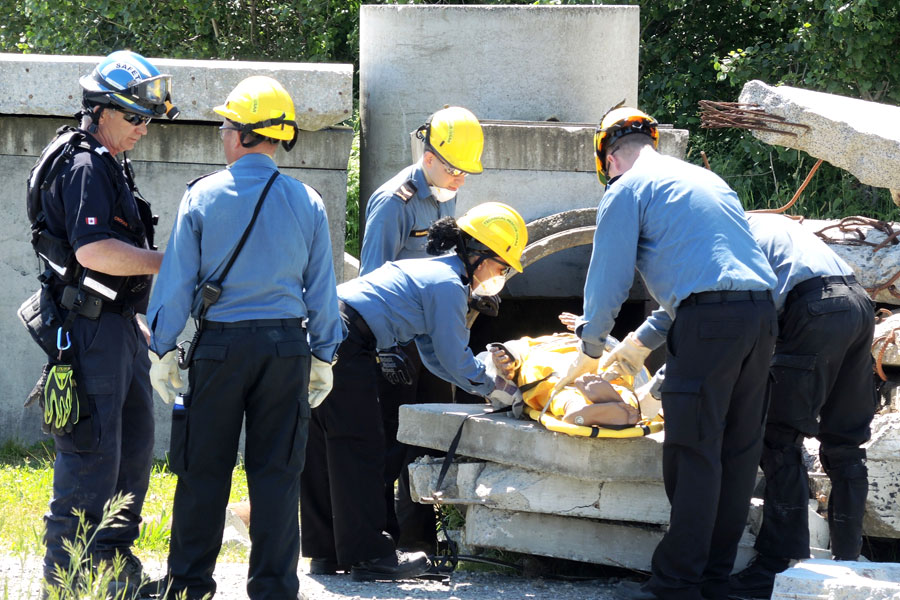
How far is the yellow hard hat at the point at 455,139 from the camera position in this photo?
18.7 feet

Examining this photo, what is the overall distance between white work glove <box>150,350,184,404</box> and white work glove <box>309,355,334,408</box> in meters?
0.49

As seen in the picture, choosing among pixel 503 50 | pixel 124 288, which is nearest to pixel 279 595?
pixel 124 288

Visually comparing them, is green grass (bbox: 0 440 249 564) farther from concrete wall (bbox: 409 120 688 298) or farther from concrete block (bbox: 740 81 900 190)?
concrete block (bbox: 740 81 900 190)

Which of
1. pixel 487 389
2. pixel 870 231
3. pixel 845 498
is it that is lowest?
pixel 845 498

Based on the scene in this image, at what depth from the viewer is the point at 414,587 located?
4793mm

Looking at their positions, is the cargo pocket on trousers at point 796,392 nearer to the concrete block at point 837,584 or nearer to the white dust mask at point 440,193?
the concrete block at point 837,584

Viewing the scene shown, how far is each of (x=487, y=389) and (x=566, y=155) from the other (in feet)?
7.93

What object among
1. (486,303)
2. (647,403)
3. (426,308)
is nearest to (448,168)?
(486,303)

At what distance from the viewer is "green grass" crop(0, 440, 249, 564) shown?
5.14 m

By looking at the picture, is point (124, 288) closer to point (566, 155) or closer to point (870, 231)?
point (566, 155)

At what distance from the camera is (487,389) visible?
4906mm

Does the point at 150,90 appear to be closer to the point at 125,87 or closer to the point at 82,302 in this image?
the point at 125,87

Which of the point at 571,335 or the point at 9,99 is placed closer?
the point at 571,335

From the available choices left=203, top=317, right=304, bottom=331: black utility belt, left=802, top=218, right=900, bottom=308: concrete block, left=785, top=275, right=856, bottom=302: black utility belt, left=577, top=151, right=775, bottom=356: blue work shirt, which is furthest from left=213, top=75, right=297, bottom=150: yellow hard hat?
left=802, top=218, right=900, bottom=308: concrete block
